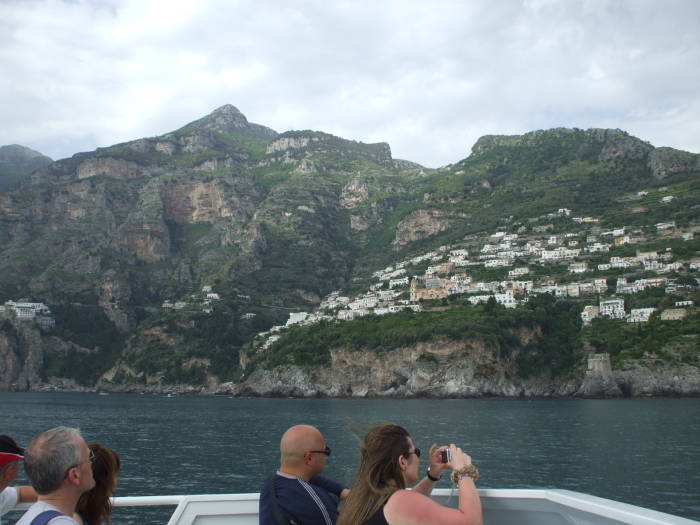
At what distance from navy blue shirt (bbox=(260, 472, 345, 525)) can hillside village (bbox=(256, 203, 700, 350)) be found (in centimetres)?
6867

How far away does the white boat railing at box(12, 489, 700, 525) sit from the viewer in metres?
2.99

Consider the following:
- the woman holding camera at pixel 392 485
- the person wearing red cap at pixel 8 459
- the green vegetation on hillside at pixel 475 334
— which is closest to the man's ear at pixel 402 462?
the woman holding camera at pixel 392 485

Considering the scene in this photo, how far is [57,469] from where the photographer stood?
2752 mm

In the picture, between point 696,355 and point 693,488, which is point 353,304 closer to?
point 696,355

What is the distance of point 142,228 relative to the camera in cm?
13250

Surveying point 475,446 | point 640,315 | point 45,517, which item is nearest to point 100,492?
point 45,517

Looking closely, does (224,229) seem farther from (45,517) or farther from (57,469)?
(45,517)

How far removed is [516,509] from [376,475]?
1.08 metres

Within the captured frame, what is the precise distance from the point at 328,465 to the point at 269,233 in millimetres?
109076

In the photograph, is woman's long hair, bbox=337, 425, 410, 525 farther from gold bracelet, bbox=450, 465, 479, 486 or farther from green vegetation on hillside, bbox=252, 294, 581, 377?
green vegetation on hillside, bbox=252, 294, 581, 377

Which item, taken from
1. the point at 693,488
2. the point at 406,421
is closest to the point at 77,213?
the point at 406,421

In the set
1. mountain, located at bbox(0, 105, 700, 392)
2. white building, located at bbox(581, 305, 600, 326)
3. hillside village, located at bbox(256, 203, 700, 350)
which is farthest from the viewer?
mountain, located at bbox(0, 105, 700, 392)

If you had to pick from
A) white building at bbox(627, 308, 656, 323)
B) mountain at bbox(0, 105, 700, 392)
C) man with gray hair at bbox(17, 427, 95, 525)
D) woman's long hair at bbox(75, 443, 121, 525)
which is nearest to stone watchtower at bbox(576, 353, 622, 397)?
white building at bbox(627, 308, 656, 323)

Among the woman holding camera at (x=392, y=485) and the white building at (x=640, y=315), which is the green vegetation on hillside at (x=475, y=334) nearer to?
the white building at (x=640, y=315)
